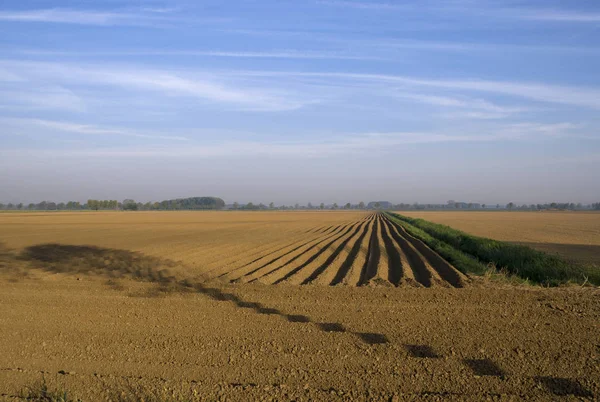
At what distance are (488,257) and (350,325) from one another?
1476cm

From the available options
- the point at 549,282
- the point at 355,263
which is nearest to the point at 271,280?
the point at 355,263

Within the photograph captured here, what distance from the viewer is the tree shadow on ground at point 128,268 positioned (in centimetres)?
916

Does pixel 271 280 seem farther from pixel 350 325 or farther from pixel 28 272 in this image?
pixel 28 272

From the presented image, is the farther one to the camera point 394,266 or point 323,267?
point 394,266

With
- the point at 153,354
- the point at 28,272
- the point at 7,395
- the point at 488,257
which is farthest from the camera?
the point at 488,257

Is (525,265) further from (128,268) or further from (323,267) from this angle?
(128,268)

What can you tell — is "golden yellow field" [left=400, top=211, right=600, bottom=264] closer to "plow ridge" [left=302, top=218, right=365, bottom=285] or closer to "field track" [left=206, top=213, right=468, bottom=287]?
"field track" [left=206, top=213, right=468, bottom=287]

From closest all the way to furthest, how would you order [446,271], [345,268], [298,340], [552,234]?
[298,340] → [446,271] → [345,268] → [552,234]

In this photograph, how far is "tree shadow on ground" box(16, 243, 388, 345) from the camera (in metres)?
9.16

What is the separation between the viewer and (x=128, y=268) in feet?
59.5

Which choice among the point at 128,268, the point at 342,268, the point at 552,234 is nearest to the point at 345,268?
the point at 342,268

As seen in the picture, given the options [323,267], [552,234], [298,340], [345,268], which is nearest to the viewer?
[298,340]

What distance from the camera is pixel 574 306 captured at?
9.73 meters

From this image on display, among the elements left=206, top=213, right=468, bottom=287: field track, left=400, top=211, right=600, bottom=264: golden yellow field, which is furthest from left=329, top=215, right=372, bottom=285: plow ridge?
left=400, top=211, right=600, bottom=264: golden yellow field
